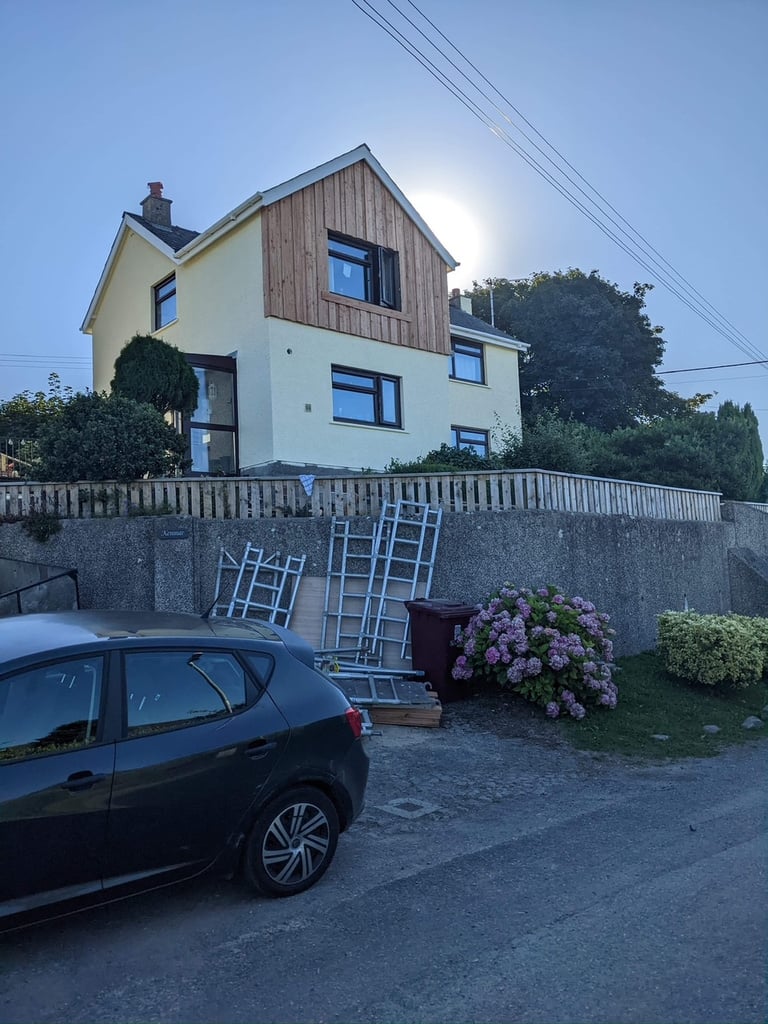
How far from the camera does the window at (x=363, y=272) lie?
17281 mm

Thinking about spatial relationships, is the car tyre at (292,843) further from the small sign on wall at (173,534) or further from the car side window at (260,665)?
the small sign on wall at (173,534)

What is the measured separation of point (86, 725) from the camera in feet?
12.9

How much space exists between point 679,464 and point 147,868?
1837 cm

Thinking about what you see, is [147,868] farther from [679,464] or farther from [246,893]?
[679,464]

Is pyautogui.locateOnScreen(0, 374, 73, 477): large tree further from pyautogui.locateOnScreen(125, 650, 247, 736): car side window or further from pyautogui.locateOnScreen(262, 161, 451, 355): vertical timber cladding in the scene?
pyautogui.locateOnScreen(125, 650, 247, 736): car side window

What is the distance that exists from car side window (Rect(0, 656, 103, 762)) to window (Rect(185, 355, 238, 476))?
11.9m

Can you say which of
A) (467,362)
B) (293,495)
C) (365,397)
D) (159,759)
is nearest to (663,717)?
(293,495)

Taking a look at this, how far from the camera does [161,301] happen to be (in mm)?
19359

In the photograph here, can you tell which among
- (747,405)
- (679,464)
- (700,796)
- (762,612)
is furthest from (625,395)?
(700,796)

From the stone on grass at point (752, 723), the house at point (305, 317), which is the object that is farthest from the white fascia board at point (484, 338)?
the stone on grass at point (752, 723)

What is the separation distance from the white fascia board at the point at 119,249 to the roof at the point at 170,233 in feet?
0.31

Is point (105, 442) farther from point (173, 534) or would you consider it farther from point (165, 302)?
Result: point (165, 302)

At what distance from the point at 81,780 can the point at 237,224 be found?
571 inches

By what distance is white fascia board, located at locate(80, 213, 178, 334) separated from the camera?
742 inches
